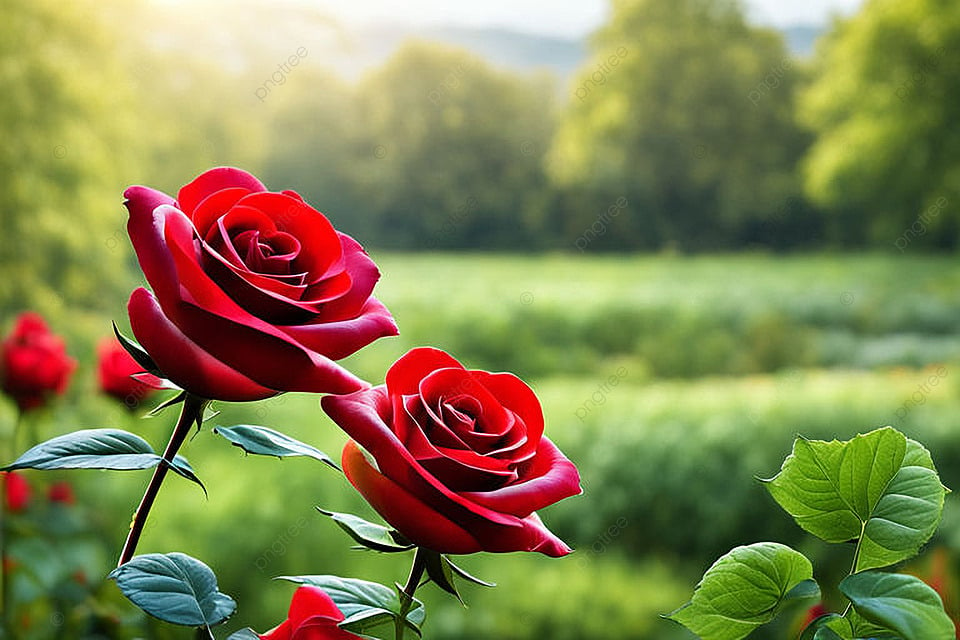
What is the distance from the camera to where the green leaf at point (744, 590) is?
0.20m

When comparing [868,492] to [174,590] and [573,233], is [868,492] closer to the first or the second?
[174,590]

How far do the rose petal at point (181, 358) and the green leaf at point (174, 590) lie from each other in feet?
0.14

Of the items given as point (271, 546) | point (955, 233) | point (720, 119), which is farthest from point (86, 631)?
point (720, 119)

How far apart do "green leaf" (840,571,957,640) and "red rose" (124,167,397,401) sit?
0.12 meters

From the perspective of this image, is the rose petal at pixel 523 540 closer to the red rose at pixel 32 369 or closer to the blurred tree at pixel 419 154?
the red rose at pixel 32 369

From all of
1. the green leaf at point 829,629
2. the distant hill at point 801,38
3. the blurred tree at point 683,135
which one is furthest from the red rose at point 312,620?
the distant hill at point 801,38

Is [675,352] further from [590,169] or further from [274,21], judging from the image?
[274,21]

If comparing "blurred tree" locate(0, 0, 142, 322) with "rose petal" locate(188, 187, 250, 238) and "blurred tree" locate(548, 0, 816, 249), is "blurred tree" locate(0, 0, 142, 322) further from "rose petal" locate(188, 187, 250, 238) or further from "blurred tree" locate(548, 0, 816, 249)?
"blurred tree" locate(548, 0, 816, 249)

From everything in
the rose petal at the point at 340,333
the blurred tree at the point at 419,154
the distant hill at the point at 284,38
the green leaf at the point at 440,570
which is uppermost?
the distant hill at the point at 284,38

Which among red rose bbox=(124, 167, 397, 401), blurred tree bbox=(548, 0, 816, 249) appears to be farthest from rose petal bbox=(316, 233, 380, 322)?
blurred tree bbox=(548, 0, 816, 249)

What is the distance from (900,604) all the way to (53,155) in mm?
5973

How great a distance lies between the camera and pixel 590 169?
47.5 ft

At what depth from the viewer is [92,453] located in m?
0.24

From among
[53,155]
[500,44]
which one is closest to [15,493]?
[53,155]
